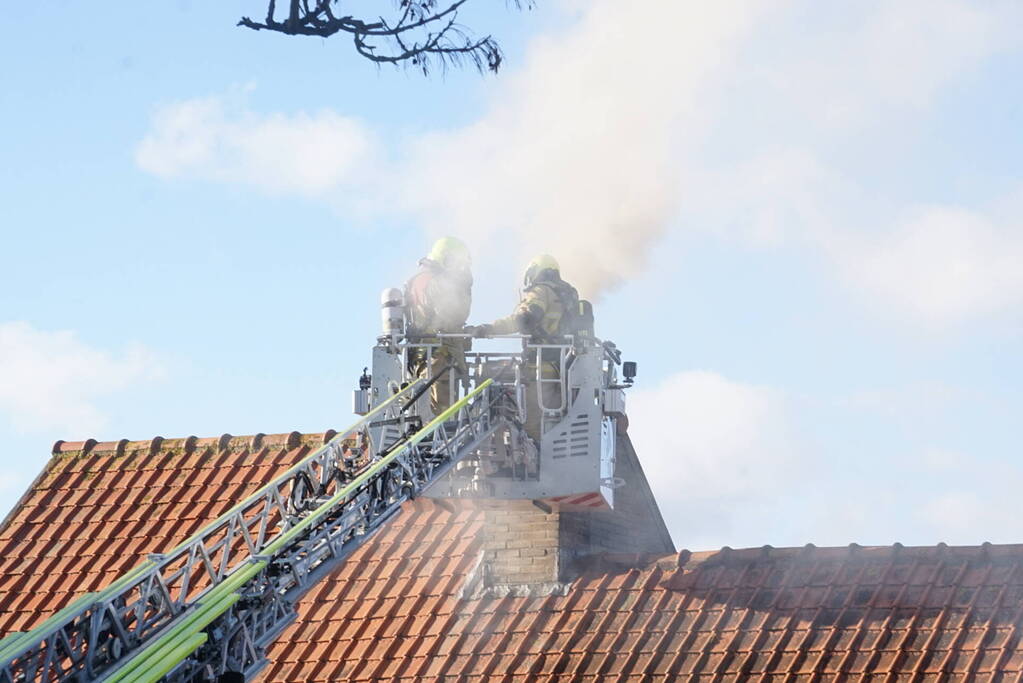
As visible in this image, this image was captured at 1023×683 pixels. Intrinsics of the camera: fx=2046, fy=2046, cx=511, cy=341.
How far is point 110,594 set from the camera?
546 inches

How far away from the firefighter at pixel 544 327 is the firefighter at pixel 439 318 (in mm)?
262

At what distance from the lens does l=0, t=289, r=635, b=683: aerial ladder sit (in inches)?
546

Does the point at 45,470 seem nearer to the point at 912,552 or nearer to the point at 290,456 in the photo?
the point at 290,456

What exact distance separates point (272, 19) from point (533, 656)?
726 cm

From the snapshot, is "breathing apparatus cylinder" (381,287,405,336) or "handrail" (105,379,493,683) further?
"breathing apparatus cylinder" (381,287,405,336)

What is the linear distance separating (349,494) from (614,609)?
125 inches

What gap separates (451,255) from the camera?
18156mm

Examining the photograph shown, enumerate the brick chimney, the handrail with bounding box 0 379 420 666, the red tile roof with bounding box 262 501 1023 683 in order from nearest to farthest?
the handrail with bounding box 0 379 420 666 → the red tile roof with bounding box 262 501 1023 683 → the brick chimney

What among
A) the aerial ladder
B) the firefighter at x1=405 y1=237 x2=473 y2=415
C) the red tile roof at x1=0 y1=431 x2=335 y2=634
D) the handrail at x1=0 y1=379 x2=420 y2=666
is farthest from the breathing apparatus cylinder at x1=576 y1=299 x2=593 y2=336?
the red tile roof at x1=0 y1=431 x2=335 y2=634

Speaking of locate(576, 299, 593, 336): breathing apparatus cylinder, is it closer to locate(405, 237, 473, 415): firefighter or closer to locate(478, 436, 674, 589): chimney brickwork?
locate(405, 237, 473, 415): firefighter

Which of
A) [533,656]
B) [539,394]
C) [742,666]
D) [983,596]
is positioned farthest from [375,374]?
[983,596]

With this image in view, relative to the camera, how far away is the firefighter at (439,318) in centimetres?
1795

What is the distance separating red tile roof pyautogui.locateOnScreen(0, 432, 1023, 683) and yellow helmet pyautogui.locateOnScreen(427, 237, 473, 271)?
290 centimetres

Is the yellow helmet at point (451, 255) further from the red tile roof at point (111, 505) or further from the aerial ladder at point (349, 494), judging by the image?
the red tile roof at point (111, 505)
